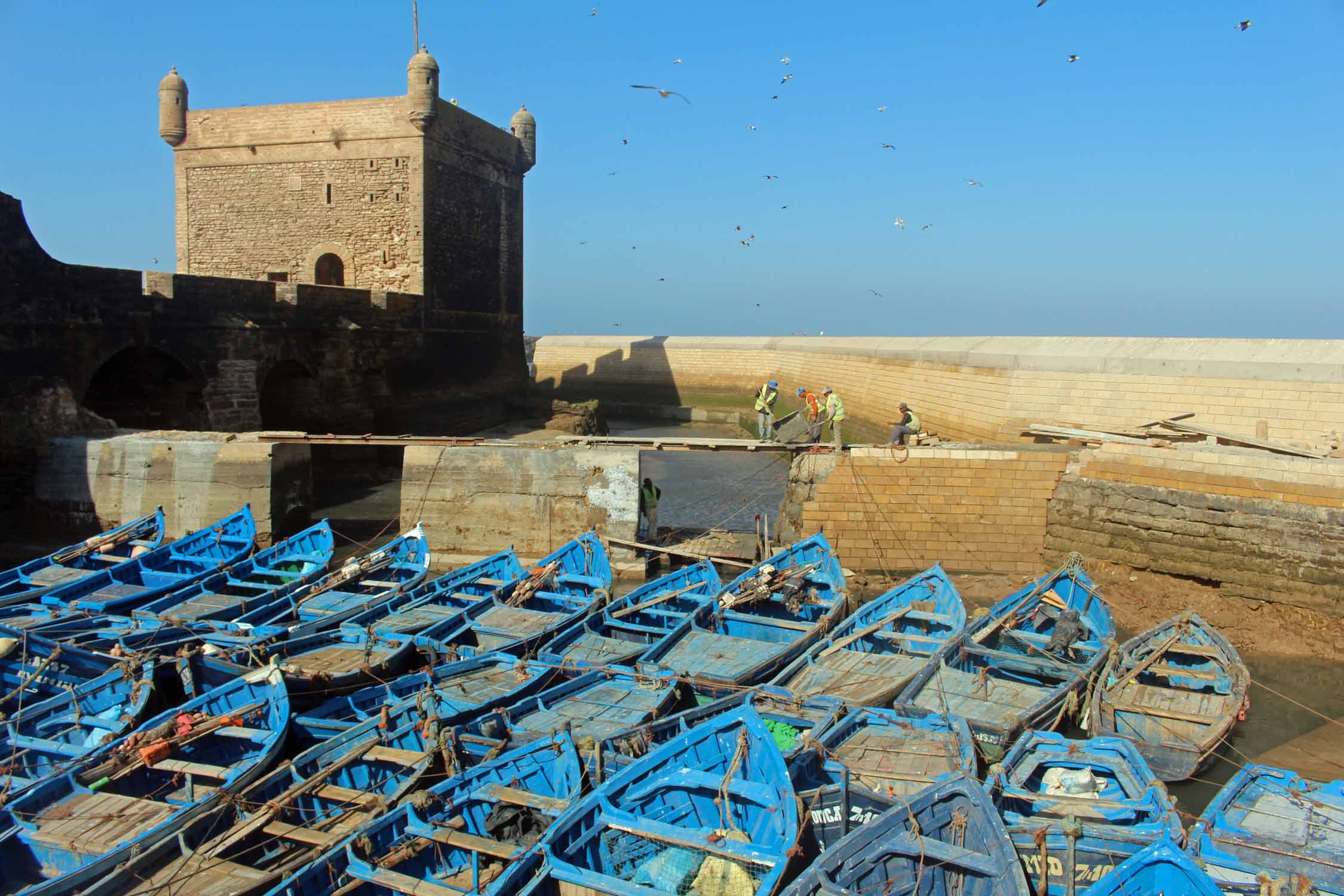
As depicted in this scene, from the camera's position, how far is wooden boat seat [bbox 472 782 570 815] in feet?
20.0

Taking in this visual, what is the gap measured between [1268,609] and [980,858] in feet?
28.9

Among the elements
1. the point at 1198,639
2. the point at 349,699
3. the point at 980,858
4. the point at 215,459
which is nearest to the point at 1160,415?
the point at 1198,639

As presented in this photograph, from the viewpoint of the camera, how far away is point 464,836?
5.77 m

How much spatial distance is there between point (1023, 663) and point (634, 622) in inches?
169

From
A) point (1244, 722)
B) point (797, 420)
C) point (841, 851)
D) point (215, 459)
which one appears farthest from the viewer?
point (797, 420)

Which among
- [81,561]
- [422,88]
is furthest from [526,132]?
[81,561]

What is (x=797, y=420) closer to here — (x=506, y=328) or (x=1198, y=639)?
(x=506, y=328)

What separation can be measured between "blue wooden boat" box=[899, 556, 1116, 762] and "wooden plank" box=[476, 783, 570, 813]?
3.45m

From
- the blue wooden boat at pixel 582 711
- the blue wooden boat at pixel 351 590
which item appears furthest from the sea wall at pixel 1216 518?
the blue wooden boat at pixel 351 590

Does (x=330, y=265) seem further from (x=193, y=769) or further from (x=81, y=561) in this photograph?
(x=193, y=769)

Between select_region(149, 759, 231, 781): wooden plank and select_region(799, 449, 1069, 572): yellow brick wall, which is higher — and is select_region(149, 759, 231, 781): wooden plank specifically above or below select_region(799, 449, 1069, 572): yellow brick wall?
below

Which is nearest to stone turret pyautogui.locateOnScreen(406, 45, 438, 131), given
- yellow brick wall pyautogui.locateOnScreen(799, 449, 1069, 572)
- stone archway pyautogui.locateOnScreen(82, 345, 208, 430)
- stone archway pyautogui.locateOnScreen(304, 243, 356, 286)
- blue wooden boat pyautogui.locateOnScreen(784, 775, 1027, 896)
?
stone archway pyautogui.locateOnScreen(304, 243, 356, 286)

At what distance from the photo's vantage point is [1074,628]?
9430mm

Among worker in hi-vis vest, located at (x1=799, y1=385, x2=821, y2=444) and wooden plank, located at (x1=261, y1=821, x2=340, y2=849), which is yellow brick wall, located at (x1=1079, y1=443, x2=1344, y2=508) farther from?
wooden plank, located at (x1=261, y1=821, x2=340, y2=849)
